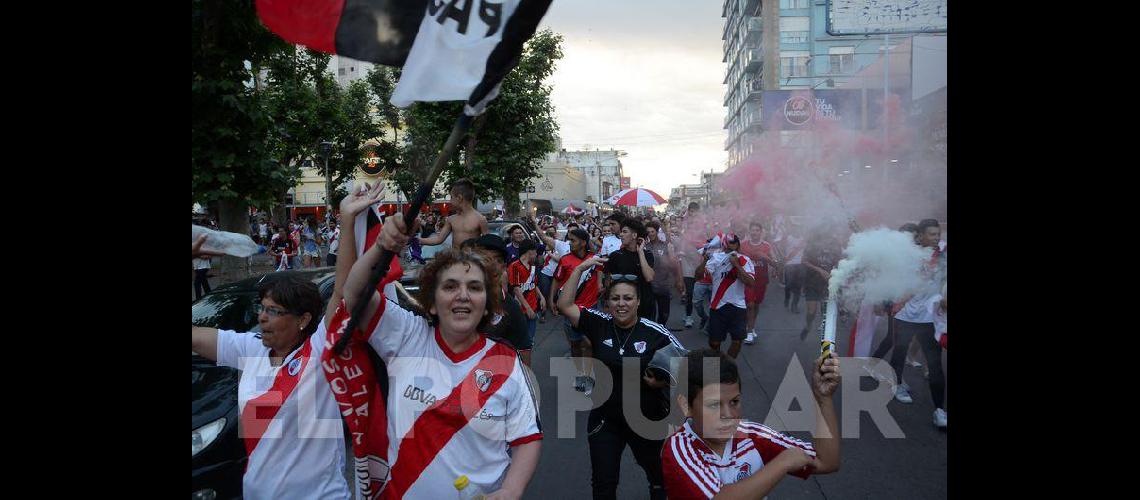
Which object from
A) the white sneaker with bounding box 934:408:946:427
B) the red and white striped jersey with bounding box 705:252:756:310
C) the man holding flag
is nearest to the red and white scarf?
the man holding flag

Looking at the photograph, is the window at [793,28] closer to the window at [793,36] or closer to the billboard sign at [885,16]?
the window at [793,36]

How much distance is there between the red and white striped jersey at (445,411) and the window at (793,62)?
145ft

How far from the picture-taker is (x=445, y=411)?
233 centimetres

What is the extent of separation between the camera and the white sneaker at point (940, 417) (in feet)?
18.9

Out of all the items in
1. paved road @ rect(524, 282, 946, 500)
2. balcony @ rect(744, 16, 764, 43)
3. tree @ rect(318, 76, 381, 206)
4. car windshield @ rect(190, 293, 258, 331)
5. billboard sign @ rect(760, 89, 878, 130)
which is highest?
balcony @ rect(744, 16, 764, 43)

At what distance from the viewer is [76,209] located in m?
1.69

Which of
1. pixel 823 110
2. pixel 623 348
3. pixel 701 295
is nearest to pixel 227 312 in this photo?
pixel 623 348

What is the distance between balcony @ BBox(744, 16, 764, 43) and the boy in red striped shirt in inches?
2653

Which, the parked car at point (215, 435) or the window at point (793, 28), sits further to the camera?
the window at point (793, 28)

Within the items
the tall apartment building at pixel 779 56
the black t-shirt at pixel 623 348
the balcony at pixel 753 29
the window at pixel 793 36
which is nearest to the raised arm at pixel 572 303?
the black t-shirt at pixel 623 348

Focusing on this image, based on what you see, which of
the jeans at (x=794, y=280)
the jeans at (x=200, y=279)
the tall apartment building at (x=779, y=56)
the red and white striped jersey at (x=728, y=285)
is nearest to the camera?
the red and white striped jersey at (x=728, y=285)

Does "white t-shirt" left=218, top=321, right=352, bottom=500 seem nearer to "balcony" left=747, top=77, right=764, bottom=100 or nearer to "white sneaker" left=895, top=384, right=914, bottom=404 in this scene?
"white sneaker" left=895, top=384, right=914, bottom=404

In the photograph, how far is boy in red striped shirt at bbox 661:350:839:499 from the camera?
224 cm
